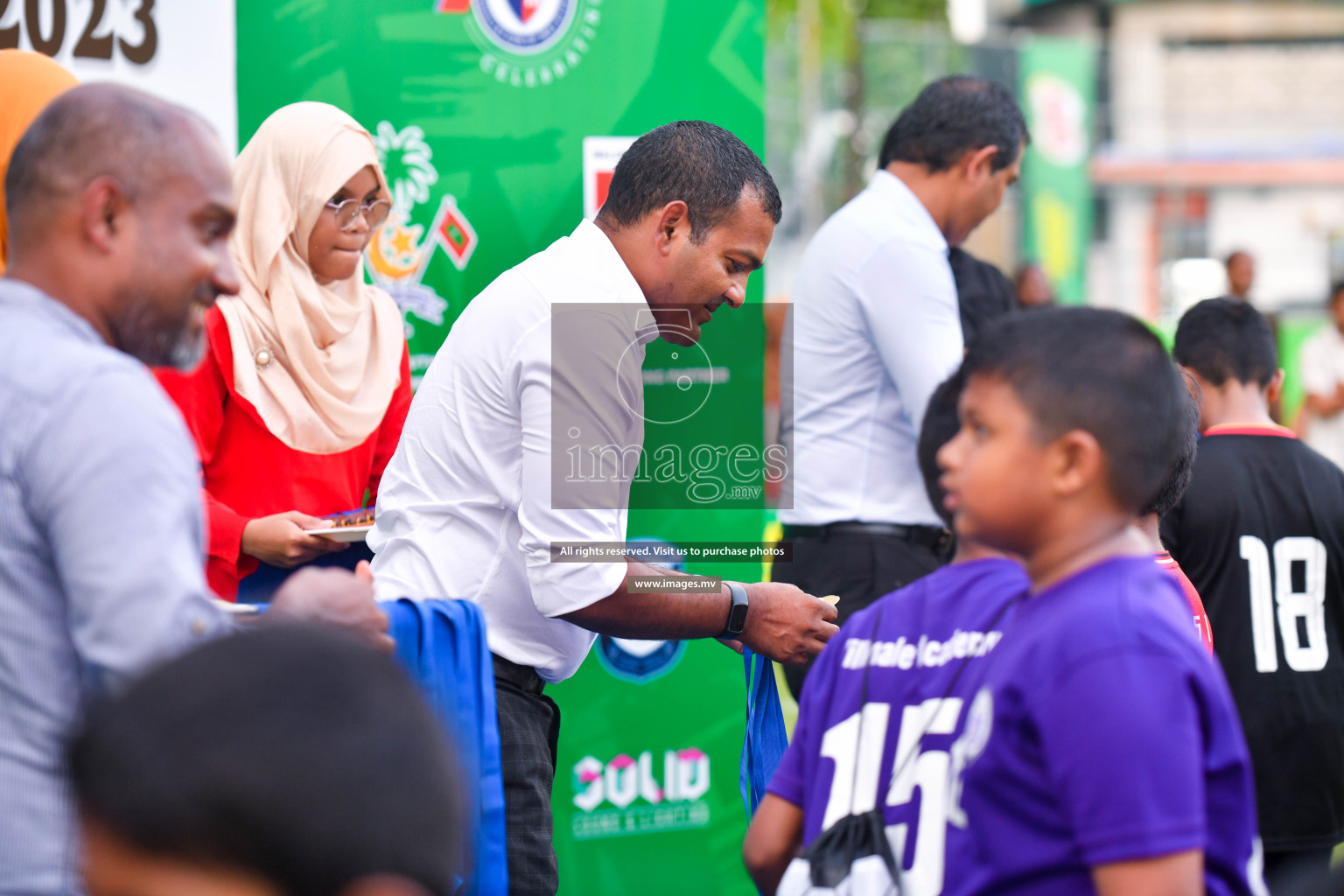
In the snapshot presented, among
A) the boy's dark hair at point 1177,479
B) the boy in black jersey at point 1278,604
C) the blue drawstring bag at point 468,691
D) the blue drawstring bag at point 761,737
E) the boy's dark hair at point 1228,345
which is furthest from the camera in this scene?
the boy's dark hair at point 1228,345

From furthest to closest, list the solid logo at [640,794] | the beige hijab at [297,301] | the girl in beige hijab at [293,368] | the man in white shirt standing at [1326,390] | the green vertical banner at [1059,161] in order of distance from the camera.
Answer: the green vertical banner at [1059,161], the man in white shirt standing at [1326,390], the solid logo at [640,794], the beige hijab at [297,301], the girl in beige hijab at [293,368]

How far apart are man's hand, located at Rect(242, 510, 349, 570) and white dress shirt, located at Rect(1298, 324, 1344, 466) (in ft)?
22.3

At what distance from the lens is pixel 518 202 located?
374 centimetres

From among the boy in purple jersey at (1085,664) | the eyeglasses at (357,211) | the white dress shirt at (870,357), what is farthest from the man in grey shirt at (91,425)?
the white dress shirt at (870,357)

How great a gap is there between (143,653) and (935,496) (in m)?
1.50

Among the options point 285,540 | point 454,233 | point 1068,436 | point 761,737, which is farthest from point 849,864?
point 454,233

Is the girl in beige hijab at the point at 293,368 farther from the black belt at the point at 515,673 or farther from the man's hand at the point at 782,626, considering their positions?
the man's hand at the point at 782,626

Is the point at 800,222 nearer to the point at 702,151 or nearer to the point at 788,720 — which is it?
the point at 788,720

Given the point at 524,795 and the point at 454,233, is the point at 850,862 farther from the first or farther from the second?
the point at 454,233

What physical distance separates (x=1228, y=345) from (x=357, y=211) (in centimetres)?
222

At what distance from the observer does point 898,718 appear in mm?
1789

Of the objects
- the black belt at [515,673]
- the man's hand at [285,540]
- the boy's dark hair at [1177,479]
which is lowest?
the black belt at [515,673]

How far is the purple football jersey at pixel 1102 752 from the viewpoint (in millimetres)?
1384

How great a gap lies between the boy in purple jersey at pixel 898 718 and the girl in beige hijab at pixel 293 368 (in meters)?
1.29
